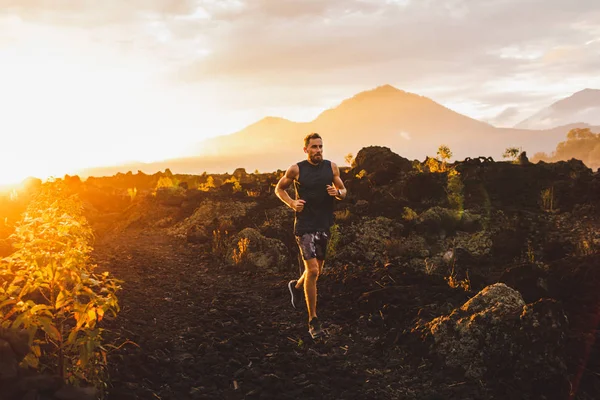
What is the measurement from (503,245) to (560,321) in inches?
190

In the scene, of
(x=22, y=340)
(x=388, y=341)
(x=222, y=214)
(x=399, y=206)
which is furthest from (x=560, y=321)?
(x=222, y=214)

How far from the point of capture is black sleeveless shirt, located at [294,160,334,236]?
5426 millimetres

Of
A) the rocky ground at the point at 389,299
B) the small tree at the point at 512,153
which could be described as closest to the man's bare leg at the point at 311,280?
the rocky ground at the point at 389,299

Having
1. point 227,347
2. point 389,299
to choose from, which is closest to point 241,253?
point 389,299

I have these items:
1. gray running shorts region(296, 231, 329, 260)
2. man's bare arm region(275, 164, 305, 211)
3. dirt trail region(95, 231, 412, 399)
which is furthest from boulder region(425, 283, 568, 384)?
man's bare arm region(275, 164, 305, 211)

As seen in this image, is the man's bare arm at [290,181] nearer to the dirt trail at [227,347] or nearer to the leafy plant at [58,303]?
the dirt trail at [227,347]

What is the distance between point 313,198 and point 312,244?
1.91ft

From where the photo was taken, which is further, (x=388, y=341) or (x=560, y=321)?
(x=388, y=341)

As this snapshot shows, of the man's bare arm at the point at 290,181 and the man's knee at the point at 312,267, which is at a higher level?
the man's bare arm at the point at 290,181

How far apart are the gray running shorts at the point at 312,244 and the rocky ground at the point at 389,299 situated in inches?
41.0

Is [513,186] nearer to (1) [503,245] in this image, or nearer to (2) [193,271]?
(1) [503,245]

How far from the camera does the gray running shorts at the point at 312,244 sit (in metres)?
5.36

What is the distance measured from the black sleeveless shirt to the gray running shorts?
6 cm

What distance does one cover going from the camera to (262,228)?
436 inches
